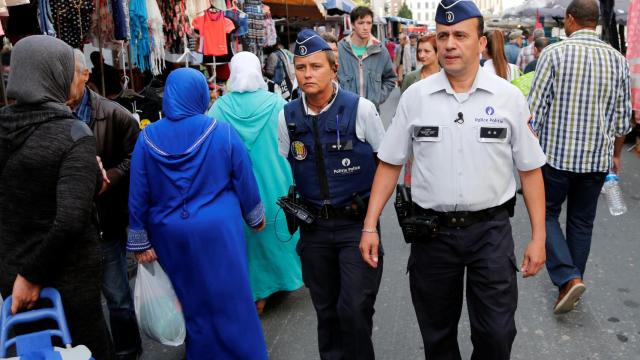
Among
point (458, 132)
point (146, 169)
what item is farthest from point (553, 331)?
point (146, 169)

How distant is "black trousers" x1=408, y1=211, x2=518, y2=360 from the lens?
2.70 m

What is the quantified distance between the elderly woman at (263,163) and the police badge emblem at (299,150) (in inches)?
39.9

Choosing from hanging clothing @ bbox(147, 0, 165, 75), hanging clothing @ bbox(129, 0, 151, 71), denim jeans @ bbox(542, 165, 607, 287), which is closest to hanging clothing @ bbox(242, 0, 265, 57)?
hanging clothing @ bbox(147, 0, 165, 75)

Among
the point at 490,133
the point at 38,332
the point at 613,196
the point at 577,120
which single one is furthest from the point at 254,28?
the point at 38,332

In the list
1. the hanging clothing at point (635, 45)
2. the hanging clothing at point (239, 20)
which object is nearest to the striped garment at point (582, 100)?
the hanging clothing at point (635, 45)

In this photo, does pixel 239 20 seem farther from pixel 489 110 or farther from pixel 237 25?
pixel 489 110

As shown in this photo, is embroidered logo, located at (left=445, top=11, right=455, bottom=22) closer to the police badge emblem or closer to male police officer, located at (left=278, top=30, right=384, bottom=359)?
male police officer, located at (left=278, top=30, right=384, bottom=359)

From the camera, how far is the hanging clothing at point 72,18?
16.2ft

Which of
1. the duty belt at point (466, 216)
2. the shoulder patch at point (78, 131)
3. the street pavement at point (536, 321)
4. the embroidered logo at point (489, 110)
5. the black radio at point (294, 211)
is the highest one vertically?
the shoulder patch at point (78, 131)

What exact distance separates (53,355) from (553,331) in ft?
10.3

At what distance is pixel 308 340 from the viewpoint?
4.03m

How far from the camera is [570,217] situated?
14.1 feet

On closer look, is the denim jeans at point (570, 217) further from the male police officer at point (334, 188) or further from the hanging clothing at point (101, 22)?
the hanging clothing at point (101, 22)

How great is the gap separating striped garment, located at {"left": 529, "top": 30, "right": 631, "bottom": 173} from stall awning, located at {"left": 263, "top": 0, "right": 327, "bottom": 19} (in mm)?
7353
